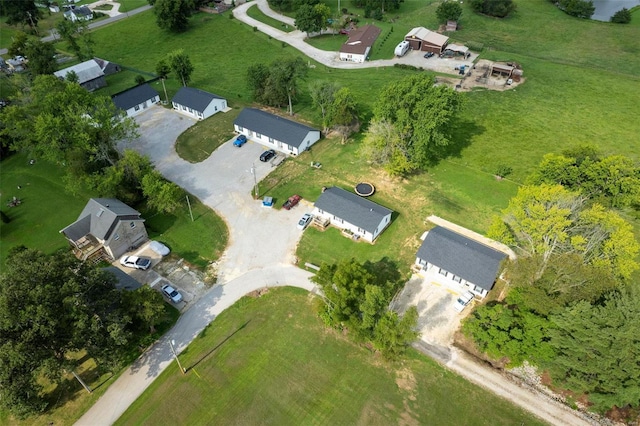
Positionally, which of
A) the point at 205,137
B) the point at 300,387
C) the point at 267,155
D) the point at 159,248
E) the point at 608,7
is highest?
the point at 608,7

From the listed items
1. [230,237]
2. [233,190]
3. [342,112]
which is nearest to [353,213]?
[230,237]

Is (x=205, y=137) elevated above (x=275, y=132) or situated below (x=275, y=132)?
below

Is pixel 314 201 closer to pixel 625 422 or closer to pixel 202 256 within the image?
pixel 202 256

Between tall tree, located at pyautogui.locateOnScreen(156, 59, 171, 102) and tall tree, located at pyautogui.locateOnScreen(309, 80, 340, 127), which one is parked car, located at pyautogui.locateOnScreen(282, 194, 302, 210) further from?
tall tree, located at pyautogui.locateOnScreen(156, 59, 171, 102)

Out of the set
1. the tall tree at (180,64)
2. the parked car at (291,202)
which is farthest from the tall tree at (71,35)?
the parked car at (291,202)

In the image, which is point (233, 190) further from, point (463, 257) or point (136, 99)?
point (136, 99)

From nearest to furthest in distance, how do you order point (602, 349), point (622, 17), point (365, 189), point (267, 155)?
point (602, 349) → point (365, 189) → point (267, 155) → point (622, 17)

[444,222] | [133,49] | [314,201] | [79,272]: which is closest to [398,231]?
[444,222]

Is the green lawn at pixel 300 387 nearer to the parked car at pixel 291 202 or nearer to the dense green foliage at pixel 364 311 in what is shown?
the dense green foliage at pixel 364 311
